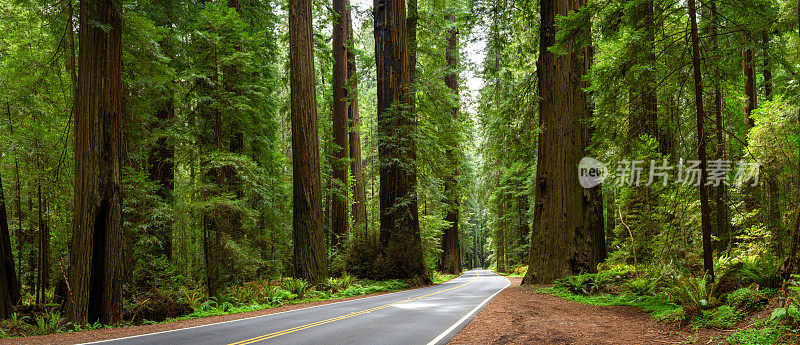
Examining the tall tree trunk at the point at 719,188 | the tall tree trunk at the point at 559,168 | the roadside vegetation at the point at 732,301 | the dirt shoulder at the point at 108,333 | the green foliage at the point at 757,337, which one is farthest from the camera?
the tall tree trunk at the point at 559,168

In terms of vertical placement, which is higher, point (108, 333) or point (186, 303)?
point (108, 333)

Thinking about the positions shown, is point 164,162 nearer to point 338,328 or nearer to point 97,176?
point 97,176

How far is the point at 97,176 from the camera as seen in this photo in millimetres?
8969

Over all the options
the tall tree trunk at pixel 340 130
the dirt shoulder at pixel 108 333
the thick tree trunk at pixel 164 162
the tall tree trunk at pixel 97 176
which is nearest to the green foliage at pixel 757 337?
the dirt shoulder at pixel 108 333

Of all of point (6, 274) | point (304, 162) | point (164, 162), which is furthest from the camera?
point (164, 162)

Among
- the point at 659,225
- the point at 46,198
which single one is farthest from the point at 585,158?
the point at 46,198

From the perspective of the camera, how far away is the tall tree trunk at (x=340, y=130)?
19.6 metres

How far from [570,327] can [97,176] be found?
10000 millimetres

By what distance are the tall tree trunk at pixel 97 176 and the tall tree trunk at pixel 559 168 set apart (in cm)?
1177

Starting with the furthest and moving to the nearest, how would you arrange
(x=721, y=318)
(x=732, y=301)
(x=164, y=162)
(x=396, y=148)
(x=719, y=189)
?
1. (x=396, y=148)
2. (x=164, y=162)
3. (x=719, y=189)
4. (x=732, y=301)
5. (x=721, y=318)

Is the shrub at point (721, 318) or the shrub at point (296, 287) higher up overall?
the shrub at point (721, 318)

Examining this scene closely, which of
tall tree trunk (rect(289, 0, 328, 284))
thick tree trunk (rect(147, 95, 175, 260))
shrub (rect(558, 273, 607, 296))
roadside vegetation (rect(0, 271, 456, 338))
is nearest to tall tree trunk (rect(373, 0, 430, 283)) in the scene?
roadside vegetation (rect(0, 271, 456, 338))

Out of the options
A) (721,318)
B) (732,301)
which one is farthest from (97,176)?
(732,301)

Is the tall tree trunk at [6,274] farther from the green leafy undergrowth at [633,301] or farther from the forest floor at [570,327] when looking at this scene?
the green leafy undergrowth at [633,301]
